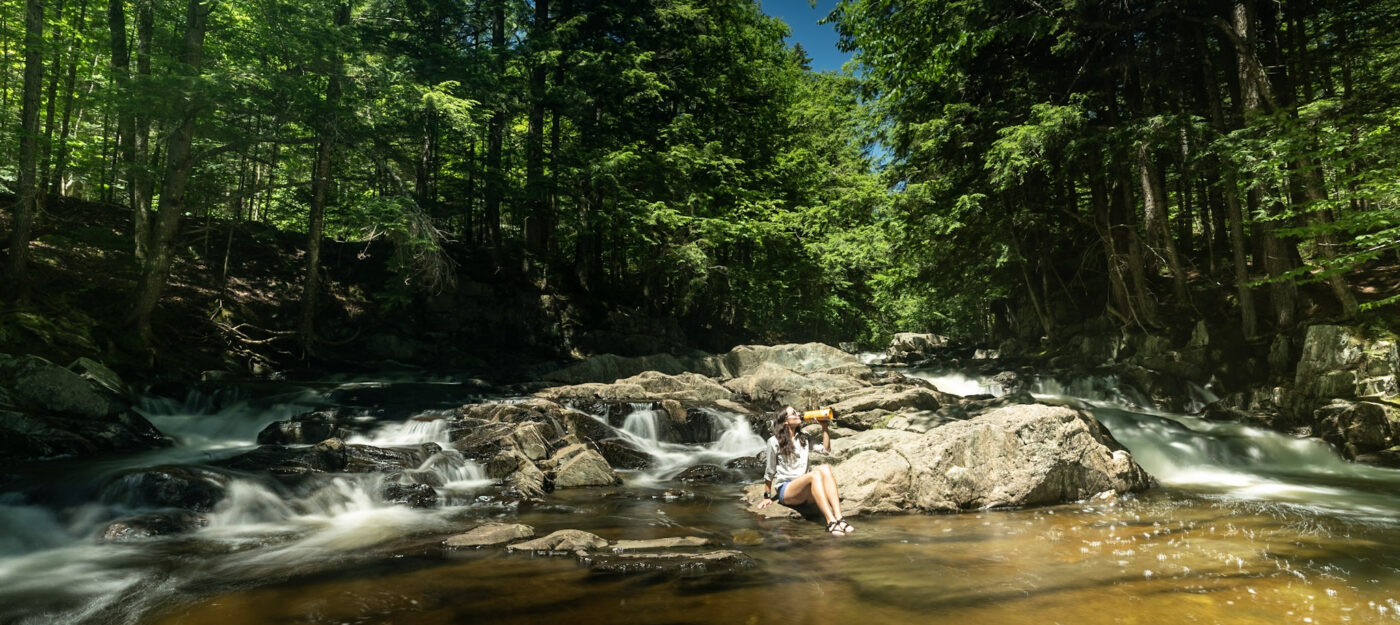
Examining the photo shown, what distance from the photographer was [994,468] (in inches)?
284

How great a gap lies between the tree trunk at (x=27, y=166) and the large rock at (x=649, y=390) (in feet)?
34.0

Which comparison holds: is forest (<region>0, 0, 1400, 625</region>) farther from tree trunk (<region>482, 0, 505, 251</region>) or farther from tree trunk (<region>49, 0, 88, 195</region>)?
tree trunk (<region>482, 0, 505, 251</region>)

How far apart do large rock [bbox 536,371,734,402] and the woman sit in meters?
6.43

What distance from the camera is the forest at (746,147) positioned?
1201 centimetres

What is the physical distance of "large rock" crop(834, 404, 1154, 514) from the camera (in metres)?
6.98

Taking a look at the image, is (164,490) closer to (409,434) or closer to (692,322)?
(409,434)

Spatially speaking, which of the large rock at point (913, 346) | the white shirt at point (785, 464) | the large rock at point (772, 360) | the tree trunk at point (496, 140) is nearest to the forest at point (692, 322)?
the white shirt at point (785, 464)

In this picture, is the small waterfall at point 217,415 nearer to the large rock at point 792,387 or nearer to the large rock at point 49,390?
the large rock at point 49,390

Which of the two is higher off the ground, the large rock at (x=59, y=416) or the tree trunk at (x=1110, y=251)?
the tree trunk at (x=1110, y=251)

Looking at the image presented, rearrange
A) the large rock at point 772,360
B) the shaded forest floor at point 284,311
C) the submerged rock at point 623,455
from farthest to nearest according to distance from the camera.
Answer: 1. the large rock at point 772,360
2. the shaded forest floor at point 284,311
3. the submerged rock at point 623,455

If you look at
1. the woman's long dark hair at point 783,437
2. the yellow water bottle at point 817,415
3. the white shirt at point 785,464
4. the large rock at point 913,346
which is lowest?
the white shirt at point 785,464

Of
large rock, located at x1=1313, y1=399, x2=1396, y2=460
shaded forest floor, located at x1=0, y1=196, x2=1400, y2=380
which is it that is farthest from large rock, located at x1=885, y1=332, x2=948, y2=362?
large rock, located at x1=1313, y1=399, x2=1396, y2=460

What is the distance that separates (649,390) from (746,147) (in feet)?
54.2

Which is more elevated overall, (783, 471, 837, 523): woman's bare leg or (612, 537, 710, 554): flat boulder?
(783, 471, 837, 523): woman's bare leg
